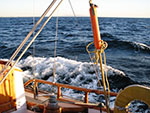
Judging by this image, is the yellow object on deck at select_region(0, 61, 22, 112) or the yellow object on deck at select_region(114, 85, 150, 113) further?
the yellow object on deck at select_region(0, 61, 22, 112)

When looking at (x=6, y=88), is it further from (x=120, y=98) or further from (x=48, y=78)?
(x=48, y=78)

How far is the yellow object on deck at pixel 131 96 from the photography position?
248 centimetres

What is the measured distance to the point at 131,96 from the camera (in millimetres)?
2625

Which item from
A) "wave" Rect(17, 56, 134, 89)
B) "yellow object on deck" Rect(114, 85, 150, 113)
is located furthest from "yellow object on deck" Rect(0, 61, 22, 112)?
"wave" Rect(17, 56, 134, 89)

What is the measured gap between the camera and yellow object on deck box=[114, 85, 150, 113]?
2.48 metres

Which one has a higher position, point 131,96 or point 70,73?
point 131,96

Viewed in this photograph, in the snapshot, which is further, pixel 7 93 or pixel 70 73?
pixel 70 73

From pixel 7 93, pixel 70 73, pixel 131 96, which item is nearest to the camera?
pixel 131 96

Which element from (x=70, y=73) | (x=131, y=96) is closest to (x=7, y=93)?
(x=131, y=96)

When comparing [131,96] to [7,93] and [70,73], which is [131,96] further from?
[70,73]

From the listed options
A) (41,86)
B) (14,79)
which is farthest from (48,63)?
(14,79)

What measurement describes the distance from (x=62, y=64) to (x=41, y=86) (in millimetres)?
4712

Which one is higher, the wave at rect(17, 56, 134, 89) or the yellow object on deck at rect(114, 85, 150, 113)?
the yellow object on deck at rect(114, 85, 150, 113)

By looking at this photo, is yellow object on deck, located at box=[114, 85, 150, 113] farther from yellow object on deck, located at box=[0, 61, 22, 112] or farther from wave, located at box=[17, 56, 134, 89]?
wave, located at box=[17, 56, 134, 89]
